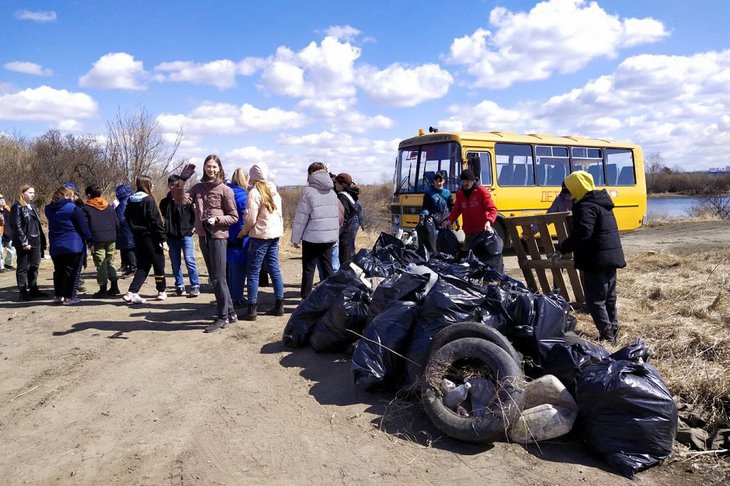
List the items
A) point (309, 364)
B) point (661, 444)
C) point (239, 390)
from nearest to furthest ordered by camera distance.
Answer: point (661, 444), point (239, 390), point (309, 364)

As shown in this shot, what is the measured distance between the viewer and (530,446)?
3154 millimetres

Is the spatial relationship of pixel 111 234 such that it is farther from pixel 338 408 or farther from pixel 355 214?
pixel 338 408

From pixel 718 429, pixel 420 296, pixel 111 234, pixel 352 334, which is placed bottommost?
pixel 718 429

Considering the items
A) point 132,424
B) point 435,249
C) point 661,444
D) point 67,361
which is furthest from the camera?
point 435,249

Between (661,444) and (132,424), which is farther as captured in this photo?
(132,424)

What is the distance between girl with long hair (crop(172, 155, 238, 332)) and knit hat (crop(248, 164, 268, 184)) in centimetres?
32

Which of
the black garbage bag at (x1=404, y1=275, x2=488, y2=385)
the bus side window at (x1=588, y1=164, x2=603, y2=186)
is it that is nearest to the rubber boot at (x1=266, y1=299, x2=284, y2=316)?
the black garbage bag at (x1=404, y1=275, x2=488, y2=385)

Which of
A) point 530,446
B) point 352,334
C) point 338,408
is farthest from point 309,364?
point 530,446

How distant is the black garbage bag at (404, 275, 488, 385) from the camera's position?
3.73 metres

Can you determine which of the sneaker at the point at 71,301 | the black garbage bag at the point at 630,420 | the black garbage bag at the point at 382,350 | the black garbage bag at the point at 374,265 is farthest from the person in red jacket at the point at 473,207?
the sneaker at the point at 71,301

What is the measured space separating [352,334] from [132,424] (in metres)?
1.88

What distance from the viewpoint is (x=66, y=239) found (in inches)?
272

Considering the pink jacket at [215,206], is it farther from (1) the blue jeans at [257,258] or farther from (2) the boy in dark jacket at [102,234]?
(2) the boy in dark jacket at [102,234]

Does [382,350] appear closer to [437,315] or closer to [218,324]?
[437,315]
